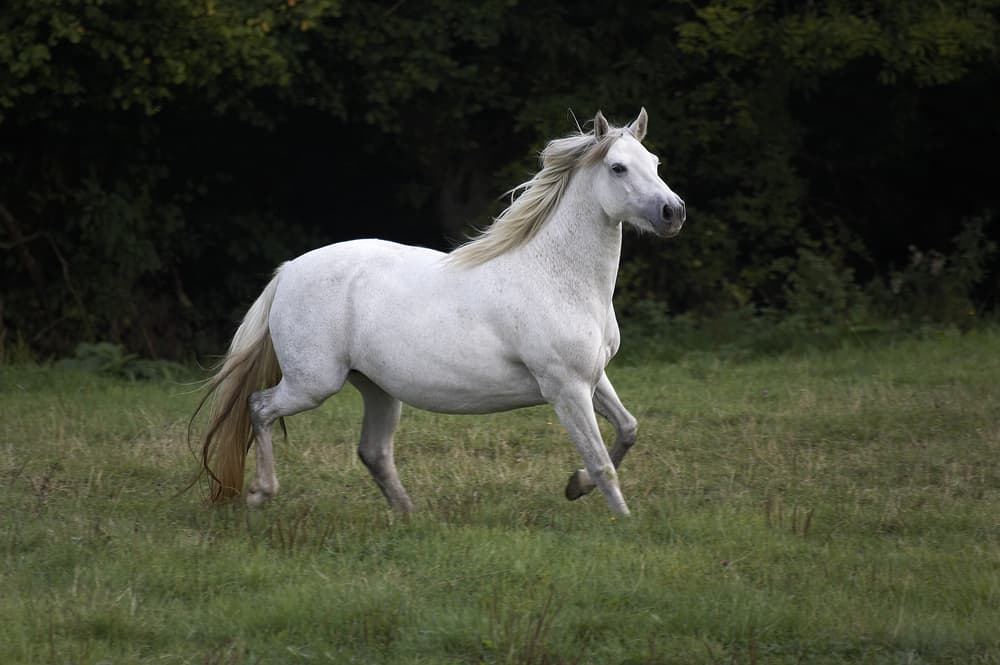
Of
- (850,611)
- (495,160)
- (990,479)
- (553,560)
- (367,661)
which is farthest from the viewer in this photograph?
(495,160)

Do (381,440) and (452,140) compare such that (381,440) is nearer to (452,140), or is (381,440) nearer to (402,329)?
(402,329)

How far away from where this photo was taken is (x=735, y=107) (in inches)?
563

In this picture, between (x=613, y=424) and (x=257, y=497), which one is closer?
(x=613, y=424)

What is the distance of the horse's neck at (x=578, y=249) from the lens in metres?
5.88

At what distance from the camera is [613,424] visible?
6074 millimetres

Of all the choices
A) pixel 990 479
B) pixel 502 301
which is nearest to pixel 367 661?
pixel 502 301

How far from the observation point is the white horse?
5773mm

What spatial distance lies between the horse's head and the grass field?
54.6 inches

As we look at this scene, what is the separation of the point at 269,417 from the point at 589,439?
1.66 m

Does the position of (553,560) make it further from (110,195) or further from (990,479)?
(110,195)

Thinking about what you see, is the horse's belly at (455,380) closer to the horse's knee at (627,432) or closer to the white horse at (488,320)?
the white horse at (488,320)

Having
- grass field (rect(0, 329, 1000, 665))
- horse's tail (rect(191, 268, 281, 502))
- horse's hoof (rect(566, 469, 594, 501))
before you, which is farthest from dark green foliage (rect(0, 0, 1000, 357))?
horse's hoof (rect(566, 469, 594, 501))

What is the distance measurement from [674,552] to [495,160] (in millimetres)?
10512

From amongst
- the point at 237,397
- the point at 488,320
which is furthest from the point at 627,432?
the point at 237,397
